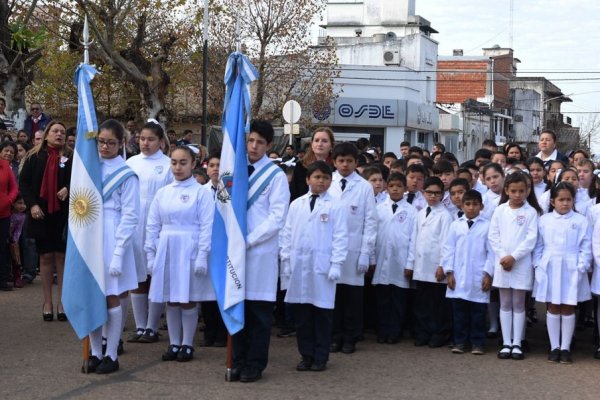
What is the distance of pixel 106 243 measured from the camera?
783 cm

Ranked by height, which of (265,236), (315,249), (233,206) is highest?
(233,206)

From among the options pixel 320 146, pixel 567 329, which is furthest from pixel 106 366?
pixel 567 329

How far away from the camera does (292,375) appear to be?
7.87 m

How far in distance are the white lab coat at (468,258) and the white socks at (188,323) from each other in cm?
266

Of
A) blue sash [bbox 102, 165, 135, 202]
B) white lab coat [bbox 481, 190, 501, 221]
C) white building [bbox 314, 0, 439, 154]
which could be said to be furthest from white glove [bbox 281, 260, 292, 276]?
white building [bbox 314, 0, 439, 154]

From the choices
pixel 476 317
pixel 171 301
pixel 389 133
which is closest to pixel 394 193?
pixel 476 317

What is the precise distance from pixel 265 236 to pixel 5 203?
608 centimetres

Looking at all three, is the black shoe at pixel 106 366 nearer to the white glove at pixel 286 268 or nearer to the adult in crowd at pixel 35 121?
the white glove at pixel 286 268

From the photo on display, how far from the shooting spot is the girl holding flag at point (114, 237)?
774 cm

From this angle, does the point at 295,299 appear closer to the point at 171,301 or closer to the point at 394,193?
the point at 171,301

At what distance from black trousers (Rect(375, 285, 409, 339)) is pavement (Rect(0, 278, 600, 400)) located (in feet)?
0.62

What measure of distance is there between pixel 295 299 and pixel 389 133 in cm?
4371

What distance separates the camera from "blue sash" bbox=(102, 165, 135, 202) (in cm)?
788

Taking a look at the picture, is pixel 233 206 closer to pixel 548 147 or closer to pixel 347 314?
pixel 347 314
